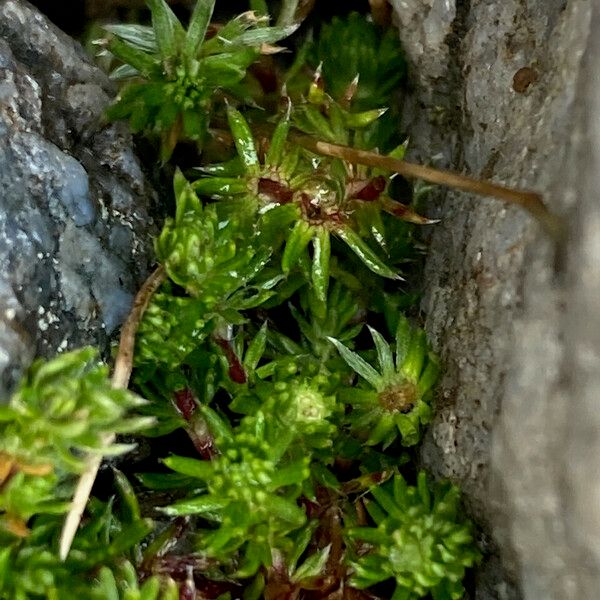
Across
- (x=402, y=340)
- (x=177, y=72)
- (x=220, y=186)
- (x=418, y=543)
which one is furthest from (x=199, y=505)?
(x=177, y=72)

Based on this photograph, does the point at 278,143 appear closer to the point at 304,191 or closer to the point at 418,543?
the point at 304,191

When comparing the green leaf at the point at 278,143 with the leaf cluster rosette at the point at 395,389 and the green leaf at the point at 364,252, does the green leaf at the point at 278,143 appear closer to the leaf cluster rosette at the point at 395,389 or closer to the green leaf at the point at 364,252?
the green leaf at the point at 364,252

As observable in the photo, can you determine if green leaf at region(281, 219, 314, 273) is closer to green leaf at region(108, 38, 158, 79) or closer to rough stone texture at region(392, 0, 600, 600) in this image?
rough stone texture at region(392, 0, 600, 600)

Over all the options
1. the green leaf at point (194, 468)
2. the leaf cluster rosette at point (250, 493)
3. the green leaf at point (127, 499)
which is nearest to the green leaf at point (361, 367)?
the leaf cluster rosette at point (250, 493)

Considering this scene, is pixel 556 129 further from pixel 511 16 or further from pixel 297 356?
pixel 297 356

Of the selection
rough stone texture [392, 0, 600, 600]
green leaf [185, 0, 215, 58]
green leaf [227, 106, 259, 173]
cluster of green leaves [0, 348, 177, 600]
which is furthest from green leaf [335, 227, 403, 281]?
cluster of green leaves [0, 348, 177, 600]

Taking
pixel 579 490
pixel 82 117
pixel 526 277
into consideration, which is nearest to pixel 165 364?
pixel 82 117
